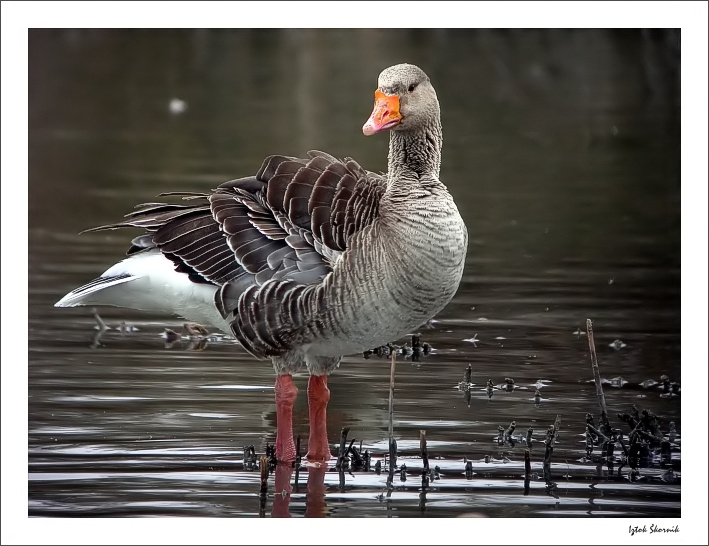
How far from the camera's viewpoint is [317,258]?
7.32m

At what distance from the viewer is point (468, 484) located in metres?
6.85

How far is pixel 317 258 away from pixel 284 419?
1087 mm

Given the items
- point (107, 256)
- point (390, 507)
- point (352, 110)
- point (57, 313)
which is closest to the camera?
point (390, 507)

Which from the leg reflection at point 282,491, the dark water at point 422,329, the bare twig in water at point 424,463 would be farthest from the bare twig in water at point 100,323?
the bare twig in water at point 424,463

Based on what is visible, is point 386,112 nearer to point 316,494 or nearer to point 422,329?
point 316,494

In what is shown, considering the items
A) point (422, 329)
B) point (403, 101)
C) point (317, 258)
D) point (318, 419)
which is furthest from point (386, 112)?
point (422, 329)

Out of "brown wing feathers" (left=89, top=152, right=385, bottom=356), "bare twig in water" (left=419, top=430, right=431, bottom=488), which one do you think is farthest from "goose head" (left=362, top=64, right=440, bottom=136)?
"bare twig in water" (left=419, top=430, right=431, bottom=488)

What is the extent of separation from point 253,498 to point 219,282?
1.55 meters

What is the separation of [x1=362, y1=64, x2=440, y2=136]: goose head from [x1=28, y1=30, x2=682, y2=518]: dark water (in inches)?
79.9

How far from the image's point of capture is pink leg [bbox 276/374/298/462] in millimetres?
7430

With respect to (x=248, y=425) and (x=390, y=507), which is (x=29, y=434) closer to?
(x=248, y=425)

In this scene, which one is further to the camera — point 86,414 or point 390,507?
point 86,414

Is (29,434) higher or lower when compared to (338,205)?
lower
